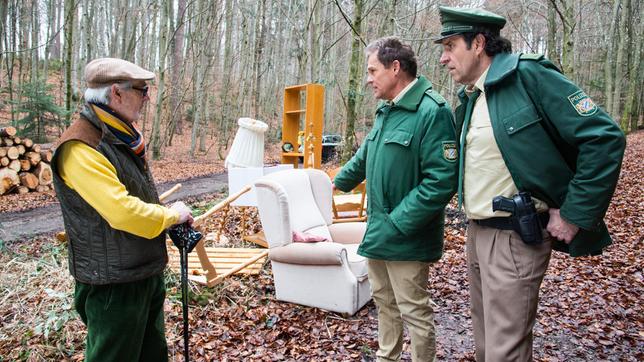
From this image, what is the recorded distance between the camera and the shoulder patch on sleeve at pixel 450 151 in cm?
228

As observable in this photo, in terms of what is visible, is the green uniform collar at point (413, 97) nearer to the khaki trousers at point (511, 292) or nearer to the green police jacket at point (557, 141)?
the green police jacket at point (557, 141)

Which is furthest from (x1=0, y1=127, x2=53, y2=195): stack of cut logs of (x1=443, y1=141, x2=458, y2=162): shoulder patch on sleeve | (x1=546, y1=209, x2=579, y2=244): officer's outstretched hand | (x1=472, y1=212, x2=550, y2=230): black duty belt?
(x1=546, y1=209, x2=579, y2=244): officer's outstretched hand

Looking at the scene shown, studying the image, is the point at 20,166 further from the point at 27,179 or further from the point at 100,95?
the point at 100,95

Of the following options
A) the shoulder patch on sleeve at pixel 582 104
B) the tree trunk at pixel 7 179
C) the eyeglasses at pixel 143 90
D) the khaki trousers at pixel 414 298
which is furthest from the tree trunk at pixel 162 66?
the shoulder patch on sleeve at pixel 582 104

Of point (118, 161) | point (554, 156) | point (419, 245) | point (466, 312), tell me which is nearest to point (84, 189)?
point (118, 161)

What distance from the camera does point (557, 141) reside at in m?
1.84

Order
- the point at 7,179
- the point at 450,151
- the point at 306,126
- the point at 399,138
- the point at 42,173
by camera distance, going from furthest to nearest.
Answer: the point at 42,173 < the point at 7,179 < the point at 306,126 < the point at 399,138 < the point at 450,151

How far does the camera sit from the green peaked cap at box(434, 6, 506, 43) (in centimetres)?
199

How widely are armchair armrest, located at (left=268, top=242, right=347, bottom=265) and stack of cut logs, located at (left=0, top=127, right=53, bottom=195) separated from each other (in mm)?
9001

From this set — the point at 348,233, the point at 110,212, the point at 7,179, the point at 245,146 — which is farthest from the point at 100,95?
the point at 7,179

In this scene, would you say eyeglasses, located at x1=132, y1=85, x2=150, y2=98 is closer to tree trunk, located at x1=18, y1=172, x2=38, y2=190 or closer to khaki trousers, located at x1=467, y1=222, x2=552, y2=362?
khaki trousers, located at x1=467, y1=222, x2=552, y2=362

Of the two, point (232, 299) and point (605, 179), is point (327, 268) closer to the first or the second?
point (232, 299)

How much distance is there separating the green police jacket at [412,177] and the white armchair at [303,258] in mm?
1233

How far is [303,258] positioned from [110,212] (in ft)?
7.13
